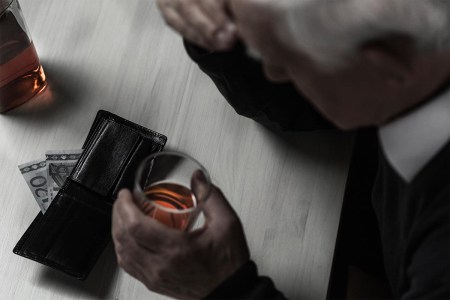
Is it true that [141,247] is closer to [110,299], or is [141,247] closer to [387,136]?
[110,299]

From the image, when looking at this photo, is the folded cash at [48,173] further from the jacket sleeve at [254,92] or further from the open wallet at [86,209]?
the jacket sleeve at [254,92]

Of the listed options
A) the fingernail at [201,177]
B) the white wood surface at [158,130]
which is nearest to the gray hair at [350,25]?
the fingernail at [201,177]

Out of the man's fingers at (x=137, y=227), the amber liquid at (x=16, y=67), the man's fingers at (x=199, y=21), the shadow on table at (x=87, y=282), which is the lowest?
the shadow on table at (x=87, y=282)

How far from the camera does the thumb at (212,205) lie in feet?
3.11

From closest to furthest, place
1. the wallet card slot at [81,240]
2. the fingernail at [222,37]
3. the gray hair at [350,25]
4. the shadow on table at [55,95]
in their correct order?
the gray hair at [350,25]
the fingernail at [222,37]
the wallet card slot at [81,240]
the shadow on table at [55,95]

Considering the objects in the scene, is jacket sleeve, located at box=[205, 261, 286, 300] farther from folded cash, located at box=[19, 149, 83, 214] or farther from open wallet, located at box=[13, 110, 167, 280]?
folded cash, located at box=[19, 149, 83, 214]

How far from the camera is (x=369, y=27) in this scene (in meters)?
0.73

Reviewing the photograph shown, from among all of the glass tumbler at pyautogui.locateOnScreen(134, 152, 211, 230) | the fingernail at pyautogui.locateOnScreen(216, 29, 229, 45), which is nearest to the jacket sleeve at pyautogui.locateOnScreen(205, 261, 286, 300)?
the glass tumbler at pyautogui.locateOnScreen(134, 152, 211, 230)

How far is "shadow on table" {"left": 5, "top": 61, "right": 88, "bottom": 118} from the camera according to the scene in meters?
1.18

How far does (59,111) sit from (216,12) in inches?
17.0

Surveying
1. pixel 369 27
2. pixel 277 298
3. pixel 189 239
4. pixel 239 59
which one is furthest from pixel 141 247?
pixel 369 27

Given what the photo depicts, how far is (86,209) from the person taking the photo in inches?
41.2

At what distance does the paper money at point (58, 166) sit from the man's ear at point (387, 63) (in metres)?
0.58

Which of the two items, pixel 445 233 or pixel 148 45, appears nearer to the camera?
pixel 445 233
